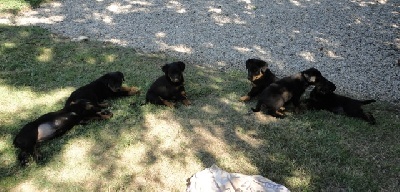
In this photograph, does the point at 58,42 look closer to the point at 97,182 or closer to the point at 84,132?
the point at 84,132

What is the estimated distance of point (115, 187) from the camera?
5.75m

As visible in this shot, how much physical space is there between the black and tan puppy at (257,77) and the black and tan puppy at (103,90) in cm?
253

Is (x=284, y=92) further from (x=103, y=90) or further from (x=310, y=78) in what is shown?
(x=103, y=90)

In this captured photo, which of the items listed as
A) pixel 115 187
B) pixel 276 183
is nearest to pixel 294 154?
pixel 276 183

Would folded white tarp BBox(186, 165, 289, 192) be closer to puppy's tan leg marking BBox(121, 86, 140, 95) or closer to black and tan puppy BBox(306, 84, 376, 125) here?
black and tan puppy BBox(306, 84, 376, 125)

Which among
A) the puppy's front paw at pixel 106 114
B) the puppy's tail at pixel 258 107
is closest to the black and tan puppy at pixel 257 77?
the puppy's tail at pixel 258 107

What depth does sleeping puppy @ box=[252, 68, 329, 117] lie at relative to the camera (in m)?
7.45

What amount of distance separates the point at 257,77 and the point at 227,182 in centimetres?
325

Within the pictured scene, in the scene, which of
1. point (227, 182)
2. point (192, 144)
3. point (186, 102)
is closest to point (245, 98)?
point (186, 102)

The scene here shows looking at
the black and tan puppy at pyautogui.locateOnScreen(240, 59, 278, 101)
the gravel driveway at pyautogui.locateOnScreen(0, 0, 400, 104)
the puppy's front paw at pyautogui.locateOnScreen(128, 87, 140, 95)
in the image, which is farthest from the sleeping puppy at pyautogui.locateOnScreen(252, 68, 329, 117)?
the puppy's front paw at pyautogui.locateOnScreen(128, 87, 140, 95)

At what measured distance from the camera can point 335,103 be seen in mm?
7770

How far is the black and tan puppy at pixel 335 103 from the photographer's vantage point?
7484 millimetres

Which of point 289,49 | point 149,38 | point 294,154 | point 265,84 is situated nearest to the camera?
point 294,154

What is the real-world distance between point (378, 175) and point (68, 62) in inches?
299
